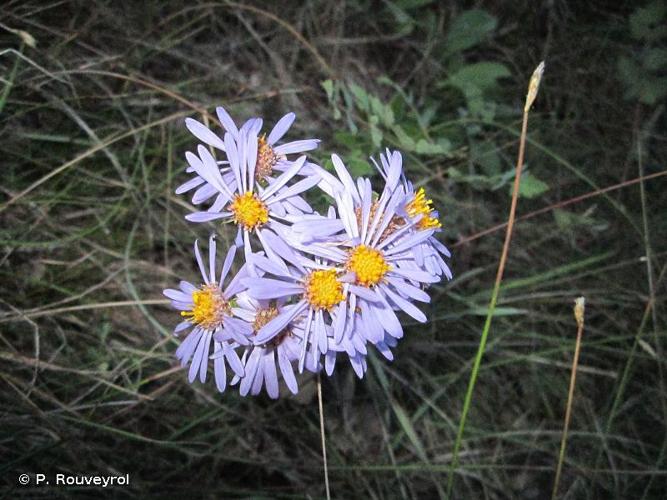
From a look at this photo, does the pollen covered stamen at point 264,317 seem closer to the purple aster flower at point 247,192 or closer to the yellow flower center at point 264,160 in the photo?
the purple aster flower at point 247,192

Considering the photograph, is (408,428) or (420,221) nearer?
(420,221)

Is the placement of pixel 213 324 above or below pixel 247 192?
below

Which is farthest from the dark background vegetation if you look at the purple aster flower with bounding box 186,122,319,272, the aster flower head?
the purple aster flower with bounding box 186,122,319,272

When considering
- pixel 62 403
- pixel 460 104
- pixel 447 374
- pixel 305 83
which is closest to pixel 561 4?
pixel 460 104

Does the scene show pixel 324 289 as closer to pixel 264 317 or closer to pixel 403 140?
pixel 264 317

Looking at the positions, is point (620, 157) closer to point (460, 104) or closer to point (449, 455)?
point (460, 104)

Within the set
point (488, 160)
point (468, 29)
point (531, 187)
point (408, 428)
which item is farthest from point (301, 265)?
point (468, 29)
